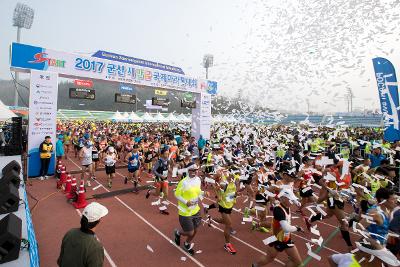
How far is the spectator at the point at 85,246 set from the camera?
309 cm

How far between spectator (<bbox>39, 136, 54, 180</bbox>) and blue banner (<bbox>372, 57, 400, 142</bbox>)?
18.1m

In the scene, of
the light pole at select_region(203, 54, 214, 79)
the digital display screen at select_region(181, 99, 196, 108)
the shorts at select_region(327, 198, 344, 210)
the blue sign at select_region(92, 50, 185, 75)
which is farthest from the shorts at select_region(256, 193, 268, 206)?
the light pole at select_region(203, 54, 214, 79)

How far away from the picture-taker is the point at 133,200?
1025cm

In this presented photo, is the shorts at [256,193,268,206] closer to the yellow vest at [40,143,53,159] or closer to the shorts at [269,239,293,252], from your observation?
the shorts at [269,239,293,252]

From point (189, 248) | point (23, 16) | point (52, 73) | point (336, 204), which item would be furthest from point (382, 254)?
point (23, 16)

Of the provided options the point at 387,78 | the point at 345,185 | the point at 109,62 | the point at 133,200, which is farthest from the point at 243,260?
the point at 387,78

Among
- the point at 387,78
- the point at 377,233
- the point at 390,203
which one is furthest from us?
the point at 387,78

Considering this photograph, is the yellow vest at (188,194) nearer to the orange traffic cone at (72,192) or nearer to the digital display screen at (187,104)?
the orange traffic cone at (72,192)

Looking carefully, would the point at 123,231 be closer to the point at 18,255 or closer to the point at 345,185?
the point at 18,255

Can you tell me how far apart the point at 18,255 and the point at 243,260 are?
4.53 metres

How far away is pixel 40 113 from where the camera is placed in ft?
41.5

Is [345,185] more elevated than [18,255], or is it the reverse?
[345,185]

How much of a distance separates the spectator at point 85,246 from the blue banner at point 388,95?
1627cm

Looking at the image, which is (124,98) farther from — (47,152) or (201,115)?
(47,152)
